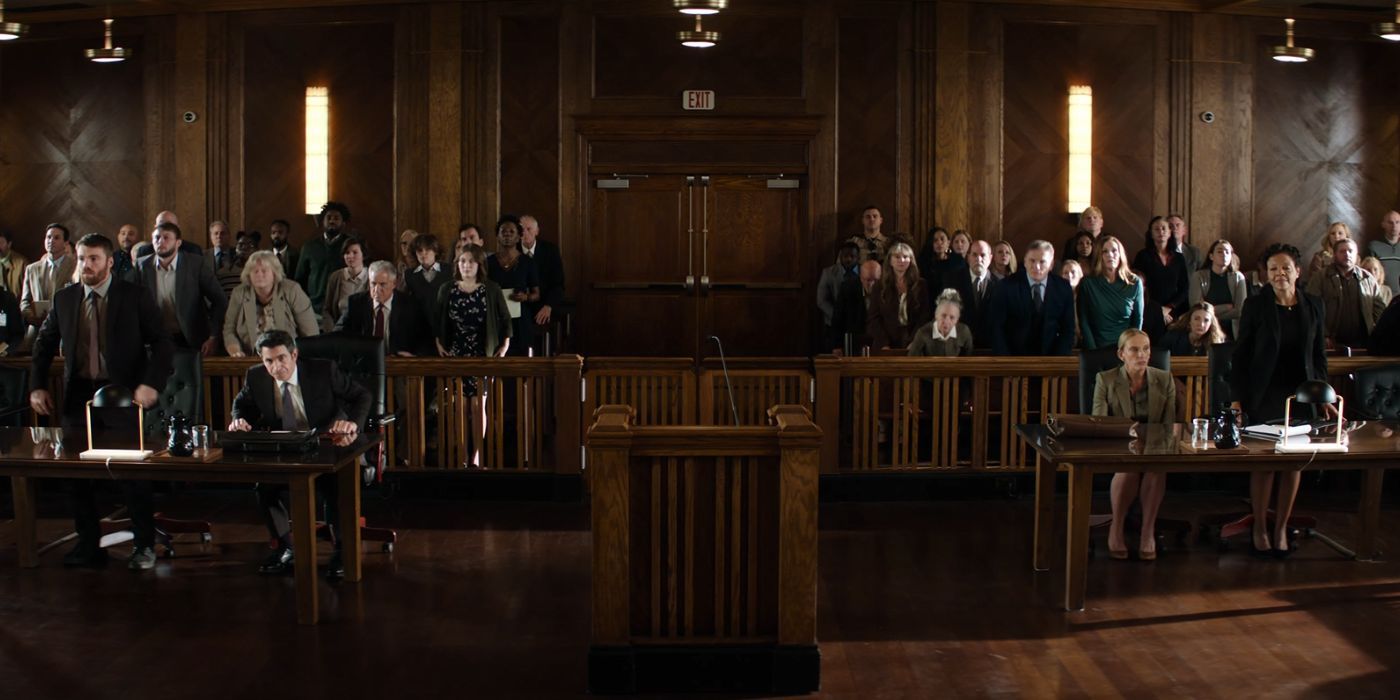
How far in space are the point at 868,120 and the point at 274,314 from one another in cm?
591

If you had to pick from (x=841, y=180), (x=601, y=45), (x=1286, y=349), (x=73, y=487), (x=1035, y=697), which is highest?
(x=601, y=45)

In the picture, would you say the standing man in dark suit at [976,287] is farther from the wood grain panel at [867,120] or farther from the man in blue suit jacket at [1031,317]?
the wood grain panel at [867,120]

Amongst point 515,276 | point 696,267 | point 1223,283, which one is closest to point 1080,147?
point 1223,283

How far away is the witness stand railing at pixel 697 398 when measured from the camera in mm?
8617

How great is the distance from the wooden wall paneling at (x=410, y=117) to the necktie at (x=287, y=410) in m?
6.16

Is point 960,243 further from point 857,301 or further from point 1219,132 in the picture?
point 1219,132

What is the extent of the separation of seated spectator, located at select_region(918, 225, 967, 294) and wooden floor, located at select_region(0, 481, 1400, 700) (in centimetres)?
362


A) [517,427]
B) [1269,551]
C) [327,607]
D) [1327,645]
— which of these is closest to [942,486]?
[1269,551]

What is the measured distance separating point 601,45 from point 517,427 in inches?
194

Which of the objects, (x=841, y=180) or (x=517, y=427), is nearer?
(x=517, y=427)

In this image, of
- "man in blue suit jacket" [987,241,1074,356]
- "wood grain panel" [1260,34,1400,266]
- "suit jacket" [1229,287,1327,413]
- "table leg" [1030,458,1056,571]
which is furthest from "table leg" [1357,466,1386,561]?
"wood grain panel" [1260,34,1400,266]

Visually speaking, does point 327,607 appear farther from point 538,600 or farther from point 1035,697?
point 1035,697

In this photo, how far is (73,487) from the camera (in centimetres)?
707

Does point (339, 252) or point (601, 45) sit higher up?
point (601, 45)
